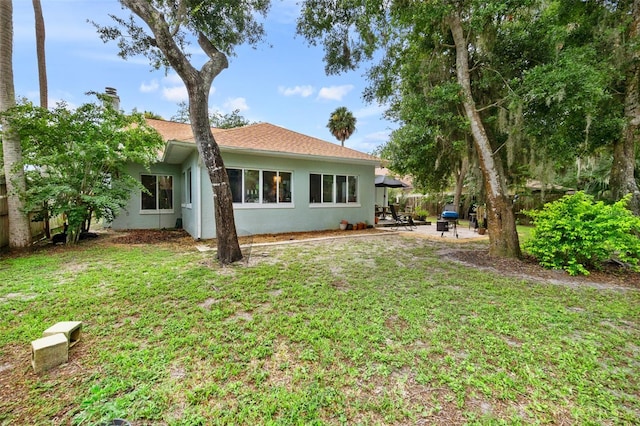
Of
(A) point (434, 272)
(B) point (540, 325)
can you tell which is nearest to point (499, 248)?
(A) point (434, 272)

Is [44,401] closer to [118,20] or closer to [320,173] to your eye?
[118,20]

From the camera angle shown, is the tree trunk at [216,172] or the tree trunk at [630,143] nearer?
the tree trunk at [216,172]

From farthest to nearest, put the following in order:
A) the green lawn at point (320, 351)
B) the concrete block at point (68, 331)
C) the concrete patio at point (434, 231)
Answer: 1. the concrete patio at point (434, 231)
2. the concrete block at point (68, 331)
3. the green lawn at point (320, 351)

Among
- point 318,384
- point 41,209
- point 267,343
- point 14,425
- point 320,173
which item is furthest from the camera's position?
point 320,173

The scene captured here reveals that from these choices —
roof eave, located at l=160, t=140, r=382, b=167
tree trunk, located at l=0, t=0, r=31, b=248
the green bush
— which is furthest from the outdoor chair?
tree trunk, located at l=0, t=0, r=31, b=248

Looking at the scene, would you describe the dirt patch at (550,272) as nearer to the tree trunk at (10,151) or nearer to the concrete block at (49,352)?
the concrete block at (49,352)

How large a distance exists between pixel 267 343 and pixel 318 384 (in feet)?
2.44

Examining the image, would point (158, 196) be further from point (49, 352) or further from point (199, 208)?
point (49, 352)

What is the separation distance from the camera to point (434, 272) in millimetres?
5188

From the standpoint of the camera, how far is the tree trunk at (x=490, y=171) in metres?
5.99

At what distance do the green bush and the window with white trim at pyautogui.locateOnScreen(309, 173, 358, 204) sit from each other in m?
6.33

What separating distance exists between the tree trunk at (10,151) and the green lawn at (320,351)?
2733 mm

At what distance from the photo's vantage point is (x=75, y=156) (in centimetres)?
688

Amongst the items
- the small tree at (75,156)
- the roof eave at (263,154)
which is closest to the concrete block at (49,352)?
the small tree at (75,156)
